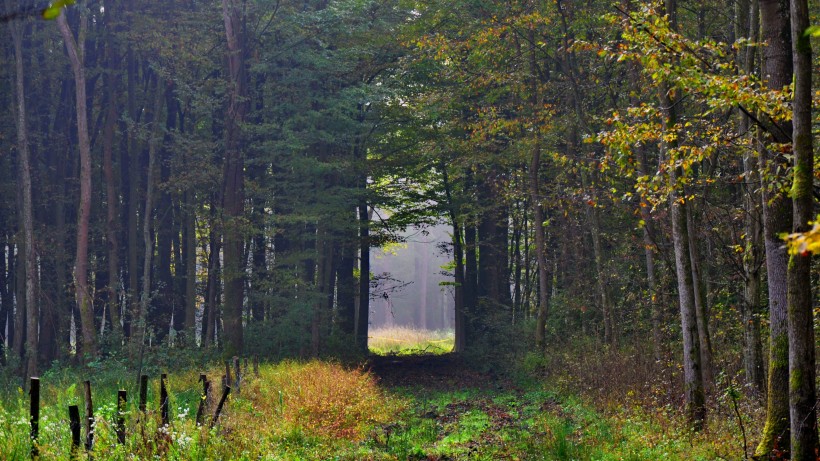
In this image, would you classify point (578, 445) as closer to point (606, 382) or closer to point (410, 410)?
point (606, 382)

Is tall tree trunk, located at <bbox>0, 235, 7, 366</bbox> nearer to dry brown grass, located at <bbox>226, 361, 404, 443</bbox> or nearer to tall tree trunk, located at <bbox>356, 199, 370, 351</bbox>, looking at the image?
tall tree trunk, located at <bbox>356, 199, 370, 351</bbox>

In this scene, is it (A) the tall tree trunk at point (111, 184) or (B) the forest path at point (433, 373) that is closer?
(B) the forest path at point (433, 373)

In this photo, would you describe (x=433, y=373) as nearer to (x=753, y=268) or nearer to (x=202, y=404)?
(x=753, y=268)

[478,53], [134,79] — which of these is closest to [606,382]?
[478,53]

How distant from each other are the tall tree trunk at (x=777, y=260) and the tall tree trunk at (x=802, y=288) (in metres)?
0.59

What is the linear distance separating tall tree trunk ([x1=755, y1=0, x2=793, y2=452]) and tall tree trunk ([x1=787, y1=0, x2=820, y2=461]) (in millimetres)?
589

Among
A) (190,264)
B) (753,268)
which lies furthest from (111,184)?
(753,268)

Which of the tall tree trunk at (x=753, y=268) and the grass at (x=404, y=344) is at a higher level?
the tall tree trunk at (x=753, y=268)

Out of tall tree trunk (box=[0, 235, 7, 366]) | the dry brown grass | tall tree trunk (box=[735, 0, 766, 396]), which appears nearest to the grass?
tall tree trunk (box=[0, 235, 7, 366])

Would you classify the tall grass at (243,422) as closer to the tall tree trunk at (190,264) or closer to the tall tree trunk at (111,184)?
the tall tree trunk at (190,264)

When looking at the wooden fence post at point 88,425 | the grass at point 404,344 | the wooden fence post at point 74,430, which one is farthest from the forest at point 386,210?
the wooden fence post at point 74,430

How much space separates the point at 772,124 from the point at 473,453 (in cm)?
533

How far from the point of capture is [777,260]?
25.8ft

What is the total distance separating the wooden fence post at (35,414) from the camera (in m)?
7.26
